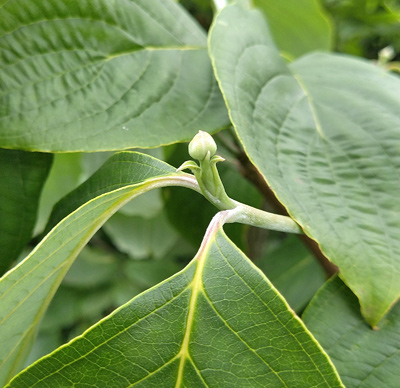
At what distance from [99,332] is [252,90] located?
243 millimetres

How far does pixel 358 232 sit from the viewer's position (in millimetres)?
339

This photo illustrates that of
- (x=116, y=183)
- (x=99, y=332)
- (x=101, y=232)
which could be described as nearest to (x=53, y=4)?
(x=116, y=183)

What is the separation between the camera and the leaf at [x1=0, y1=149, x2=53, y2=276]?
39cm

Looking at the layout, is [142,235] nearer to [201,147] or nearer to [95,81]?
[95,81]

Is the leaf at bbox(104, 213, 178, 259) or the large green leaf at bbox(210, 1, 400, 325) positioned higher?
the large green leaf at bbox(210, 1, 400, 325)

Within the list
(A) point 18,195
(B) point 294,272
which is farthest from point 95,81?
(B) point 294,272

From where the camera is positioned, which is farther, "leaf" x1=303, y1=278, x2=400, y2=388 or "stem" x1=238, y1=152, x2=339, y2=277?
"stem" x1=238, y1=152, x2=339, y2=277

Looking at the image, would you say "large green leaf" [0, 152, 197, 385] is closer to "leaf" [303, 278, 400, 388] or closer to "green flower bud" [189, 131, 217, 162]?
"green flower bud" [189, 131, 217, 162]

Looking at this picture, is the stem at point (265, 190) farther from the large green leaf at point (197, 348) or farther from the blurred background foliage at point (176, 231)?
the large green leaf at point (197, 348)

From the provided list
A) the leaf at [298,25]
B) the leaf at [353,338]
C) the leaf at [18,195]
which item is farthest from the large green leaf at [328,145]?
the leaf at [298,25]

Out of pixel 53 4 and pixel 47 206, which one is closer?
pixel 53 4

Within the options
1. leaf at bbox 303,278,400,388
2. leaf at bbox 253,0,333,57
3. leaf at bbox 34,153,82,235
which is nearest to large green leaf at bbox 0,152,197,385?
leaf at bbox 303,278,400,388

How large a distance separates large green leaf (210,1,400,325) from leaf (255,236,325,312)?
267 millimetres

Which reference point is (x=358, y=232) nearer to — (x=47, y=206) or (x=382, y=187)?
(x=382, y=187)
